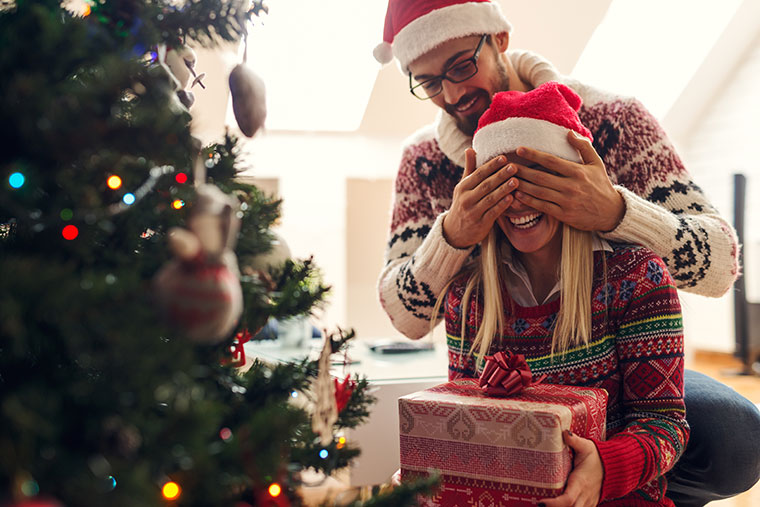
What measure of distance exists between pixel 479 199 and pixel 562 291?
190 millimetres

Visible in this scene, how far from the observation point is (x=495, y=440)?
2.56 ft

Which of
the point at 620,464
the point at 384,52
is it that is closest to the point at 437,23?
the point at 384,52

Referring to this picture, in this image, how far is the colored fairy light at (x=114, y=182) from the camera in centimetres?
54

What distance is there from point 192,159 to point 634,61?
12.5ft

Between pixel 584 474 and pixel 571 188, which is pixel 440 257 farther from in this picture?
pixel 584 474

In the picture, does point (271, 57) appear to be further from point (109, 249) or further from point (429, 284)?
point (109, 249)

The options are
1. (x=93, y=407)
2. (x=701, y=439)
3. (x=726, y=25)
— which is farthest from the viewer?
(x=726, y=25)

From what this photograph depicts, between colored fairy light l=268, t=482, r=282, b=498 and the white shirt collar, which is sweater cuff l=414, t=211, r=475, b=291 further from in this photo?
colored fairy light l=268, t=482, r=282, b=498

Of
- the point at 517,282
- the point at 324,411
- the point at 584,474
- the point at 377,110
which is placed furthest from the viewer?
the point at 377,110

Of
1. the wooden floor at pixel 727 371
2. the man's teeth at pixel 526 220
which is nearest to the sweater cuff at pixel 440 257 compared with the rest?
the man's teeth at pixel 526 220

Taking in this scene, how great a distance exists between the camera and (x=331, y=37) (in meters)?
3.38

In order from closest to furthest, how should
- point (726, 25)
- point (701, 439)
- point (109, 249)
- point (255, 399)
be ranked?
1. point (109, 249)
2. point (255, 399)
3. point (701, 439)
4. point (726, 25)

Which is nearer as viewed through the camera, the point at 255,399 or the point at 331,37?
the point at 255,399

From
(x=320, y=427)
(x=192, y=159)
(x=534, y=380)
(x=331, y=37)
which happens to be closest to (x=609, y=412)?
(x=534, y=380)
